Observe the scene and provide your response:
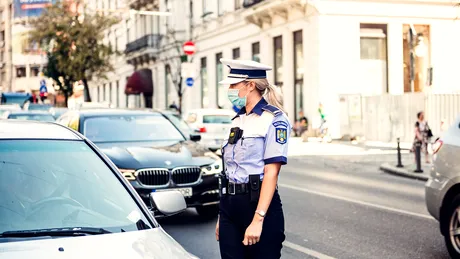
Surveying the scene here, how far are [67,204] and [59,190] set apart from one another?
153 millimetres

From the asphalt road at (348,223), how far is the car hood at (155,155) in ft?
2.81

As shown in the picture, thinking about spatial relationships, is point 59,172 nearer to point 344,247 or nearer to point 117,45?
point 344,247

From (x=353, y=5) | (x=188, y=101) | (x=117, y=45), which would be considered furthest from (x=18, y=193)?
(x=117, y=45)

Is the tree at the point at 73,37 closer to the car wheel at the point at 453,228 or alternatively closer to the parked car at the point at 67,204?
the car wheel at the point at 453,228

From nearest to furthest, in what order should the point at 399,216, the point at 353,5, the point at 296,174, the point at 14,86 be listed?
the point at 399,216 → the point at 296,174 → the point at 353,5 → the point at 14,86

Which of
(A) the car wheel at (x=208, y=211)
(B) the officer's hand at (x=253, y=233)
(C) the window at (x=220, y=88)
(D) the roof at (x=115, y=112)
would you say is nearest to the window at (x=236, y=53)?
(C) the window at (x=220, y=88)

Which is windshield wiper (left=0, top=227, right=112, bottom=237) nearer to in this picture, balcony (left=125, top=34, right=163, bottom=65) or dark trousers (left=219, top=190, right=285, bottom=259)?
dark trousers (left=219, top=190, right=285, bottom=259)

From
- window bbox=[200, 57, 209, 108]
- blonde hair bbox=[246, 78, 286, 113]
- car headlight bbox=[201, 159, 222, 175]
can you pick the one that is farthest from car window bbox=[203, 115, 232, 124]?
window bbox=[200, 57, 209, 108]

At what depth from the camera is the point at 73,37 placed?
49.2 metres

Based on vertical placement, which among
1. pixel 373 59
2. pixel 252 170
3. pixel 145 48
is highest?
pixel 145 48

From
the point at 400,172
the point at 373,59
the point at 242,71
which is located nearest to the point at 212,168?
the point at 242,71

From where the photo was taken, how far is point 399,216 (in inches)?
429

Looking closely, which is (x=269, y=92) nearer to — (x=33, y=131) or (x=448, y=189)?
(x=33, y=131)

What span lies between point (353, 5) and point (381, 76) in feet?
11.0
